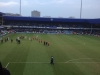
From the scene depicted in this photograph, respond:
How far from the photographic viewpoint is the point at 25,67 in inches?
765

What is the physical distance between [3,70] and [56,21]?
88.4 m

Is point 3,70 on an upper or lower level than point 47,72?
upper

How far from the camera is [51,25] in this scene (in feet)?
303

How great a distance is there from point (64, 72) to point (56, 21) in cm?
7435

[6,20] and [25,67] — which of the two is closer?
[25,67]

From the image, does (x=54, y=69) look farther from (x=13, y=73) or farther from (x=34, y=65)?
(x=13, y=73)

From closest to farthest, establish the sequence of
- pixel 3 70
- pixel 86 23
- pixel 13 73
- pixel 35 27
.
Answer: pixel 3 70 → pixel 13 73 → pixel 35 27 → pixel 86 23

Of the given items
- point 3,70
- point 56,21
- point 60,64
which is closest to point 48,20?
point 56,21

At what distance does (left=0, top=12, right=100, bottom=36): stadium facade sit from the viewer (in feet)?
284

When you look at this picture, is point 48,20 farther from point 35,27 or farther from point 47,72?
point 47,72

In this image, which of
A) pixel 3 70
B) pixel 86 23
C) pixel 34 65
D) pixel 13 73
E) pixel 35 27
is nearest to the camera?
pixel 3 70

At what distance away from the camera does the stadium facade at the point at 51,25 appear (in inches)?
3410

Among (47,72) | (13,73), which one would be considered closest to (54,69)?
(47,72)

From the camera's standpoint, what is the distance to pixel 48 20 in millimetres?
89750
